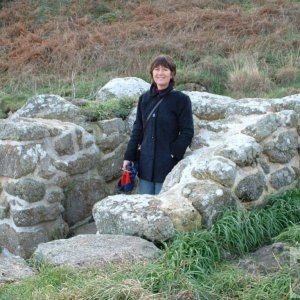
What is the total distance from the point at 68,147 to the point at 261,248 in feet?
7.35

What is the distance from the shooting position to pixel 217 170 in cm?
429

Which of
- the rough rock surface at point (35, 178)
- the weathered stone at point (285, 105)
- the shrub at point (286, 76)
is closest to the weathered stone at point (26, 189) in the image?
the rough rock surface at point (35, 178)

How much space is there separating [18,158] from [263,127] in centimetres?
210

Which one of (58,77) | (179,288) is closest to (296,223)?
(179,288)

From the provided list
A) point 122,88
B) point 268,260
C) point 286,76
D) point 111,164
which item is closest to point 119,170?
point 111,164

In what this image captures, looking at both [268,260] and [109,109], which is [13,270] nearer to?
[268,260]

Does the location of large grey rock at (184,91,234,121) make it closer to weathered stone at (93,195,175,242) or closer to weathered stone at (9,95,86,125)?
weathered stone at (9,95,86,125)

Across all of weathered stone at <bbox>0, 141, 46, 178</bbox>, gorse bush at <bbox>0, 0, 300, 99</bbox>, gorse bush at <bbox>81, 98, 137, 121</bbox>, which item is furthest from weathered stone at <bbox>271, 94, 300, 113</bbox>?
gorse bush at <bbox>0, 0, 300, 99</bbox>

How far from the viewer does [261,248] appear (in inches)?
150

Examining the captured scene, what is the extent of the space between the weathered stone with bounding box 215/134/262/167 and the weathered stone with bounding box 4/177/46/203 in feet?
5.30

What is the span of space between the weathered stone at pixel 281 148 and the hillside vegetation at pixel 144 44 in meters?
3.49

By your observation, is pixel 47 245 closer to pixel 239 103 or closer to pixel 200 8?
pixel 239 103

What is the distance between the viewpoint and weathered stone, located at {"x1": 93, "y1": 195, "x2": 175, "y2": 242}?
384 centimetres

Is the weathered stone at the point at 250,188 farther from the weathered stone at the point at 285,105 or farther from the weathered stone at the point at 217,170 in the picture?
the weathered stone at the point at 285,105
